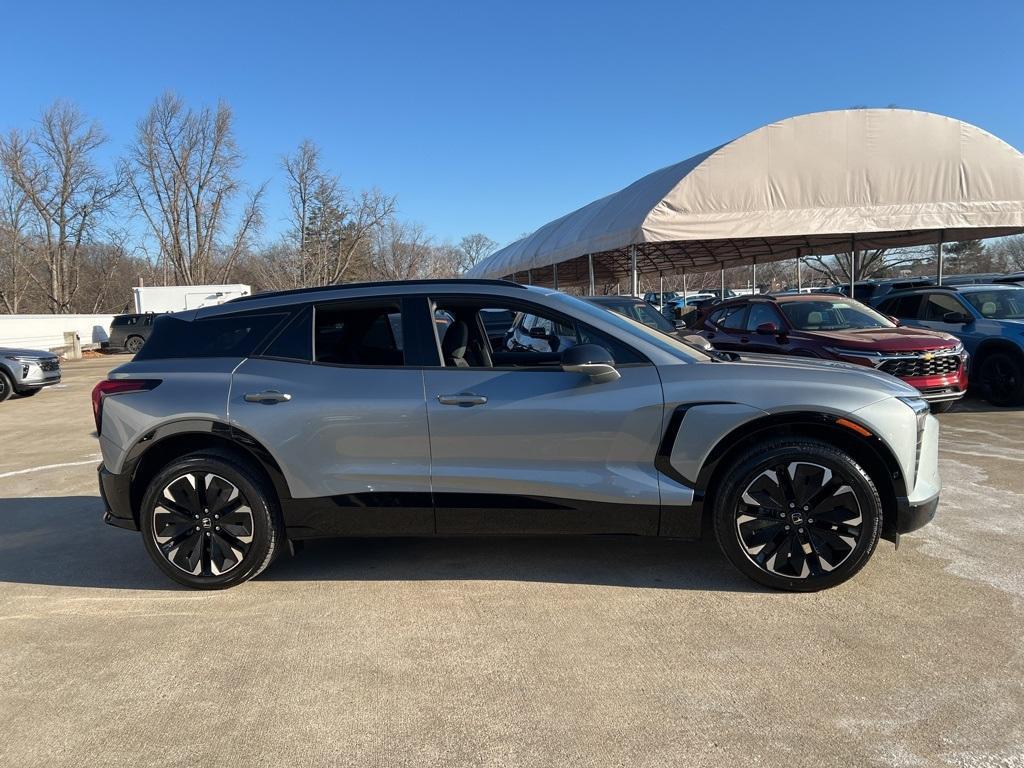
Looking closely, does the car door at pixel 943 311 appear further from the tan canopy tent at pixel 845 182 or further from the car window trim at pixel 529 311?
the car window trim at pixel 529 311

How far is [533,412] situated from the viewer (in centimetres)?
→ 361

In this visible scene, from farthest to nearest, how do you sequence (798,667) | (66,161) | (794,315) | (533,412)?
(66,161), (794,315), (533,412), (798,667)

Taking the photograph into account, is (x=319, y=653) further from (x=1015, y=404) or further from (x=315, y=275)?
(x=315, y=275)

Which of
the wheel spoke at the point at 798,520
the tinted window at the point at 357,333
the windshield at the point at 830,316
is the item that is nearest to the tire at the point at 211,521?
the tinted window at the point at 357,333

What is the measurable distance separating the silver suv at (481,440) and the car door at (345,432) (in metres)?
0.01

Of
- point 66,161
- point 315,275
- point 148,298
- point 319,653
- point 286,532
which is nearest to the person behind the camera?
point 319,653

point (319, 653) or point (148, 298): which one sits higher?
point (148, 298)

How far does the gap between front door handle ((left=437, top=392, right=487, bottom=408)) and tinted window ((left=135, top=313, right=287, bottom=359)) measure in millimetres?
1152

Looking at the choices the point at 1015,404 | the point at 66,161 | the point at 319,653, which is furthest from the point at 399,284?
the point at 66,161

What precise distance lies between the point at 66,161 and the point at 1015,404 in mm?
53265

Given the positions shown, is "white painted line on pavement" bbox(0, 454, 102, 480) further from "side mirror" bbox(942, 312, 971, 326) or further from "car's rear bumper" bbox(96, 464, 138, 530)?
"side mirror" bbox(942, 312, 971, 326)

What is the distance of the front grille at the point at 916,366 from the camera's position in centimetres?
805

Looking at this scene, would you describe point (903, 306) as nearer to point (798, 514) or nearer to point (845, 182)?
point (845, 182)

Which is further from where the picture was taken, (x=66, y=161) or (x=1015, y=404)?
(x=66, y=161)
